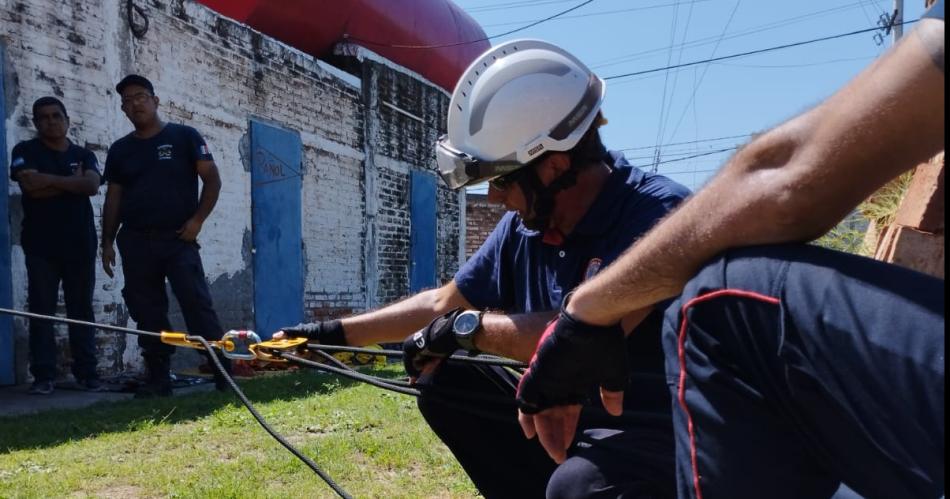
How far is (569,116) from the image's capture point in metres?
2.21

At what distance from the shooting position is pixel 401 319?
257 cm

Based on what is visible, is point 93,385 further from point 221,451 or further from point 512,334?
point 512,334

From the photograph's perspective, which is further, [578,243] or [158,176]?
[158,176]

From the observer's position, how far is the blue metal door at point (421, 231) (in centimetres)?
1295

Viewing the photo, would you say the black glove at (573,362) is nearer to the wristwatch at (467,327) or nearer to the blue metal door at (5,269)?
the wristwatch at (467,327)

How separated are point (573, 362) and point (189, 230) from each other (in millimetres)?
4602

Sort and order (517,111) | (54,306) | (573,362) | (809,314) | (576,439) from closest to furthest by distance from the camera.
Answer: (809,314) → (573,362) → (576,439) → (517,111) → (54,306)

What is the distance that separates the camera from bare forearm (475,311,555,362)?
77.1 inches

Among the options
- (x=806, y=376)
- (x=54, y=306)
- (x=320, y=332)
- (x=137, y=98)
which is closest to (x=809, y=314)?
(x=806, y=376)

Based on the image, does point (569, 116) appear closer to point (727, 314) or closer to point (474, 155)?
point (474, 155)

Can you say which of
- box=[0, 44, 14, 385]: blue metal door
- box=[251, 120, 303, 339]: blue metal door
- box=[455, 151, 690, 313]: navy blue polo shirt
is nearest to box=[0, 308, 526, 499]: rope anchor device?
box=[455, 151, 690, 313]: navy blue polo shirt

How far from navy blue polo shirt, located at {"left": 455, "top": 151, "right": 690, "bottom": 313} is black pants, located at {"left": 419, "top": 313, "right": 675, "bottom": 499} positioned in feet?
0.78

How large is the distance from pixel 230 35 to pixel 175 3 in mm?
841

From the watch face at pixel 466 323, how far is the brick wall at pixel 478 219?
658 inches
